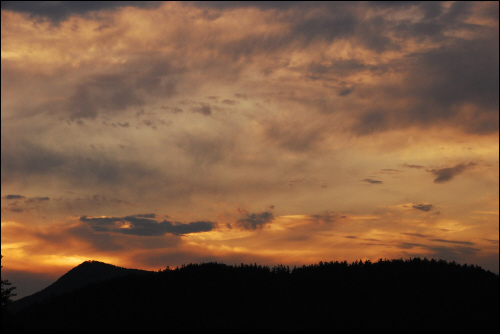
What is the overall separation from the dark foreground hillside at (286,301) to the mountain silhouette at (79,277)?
72.2 ft

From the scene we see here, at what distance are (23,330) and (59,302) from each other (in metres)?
12.1

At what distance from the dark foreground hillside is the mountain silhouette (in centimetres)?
2201

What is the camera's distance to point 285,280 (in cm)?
5428

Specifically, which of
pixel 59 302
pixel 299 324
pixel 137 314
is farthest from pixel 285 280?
pixel 59 302

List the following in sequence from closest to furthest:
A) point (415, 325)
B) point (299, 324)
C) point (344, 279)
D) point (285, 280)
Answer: point (415, 325) → point (299, 324) → point (344, 279) → point (285, 280)

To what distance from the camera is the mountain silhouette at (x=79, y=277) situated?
7531 centimetres

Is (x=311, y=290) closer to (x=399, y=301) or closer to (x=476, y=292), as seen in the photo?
(x=399, y=301)

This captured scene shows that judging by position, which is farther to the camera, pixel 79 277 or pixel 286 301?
pixel 79 277

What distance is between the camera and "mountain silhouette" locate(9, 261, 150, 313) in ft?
247

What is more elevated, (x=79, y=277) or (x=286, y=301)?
(x=79, y=277)

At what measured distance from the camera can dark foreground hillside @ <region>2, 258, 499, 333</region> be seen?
40.8m

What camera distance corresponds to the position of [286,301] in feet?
155

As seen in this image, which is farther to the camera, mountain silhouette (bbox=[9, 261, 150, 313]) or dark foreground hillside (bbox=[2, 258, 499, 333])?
mountain silhouette (bbox=[9, 261, 150, 313])

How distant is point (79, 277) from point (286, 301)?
45292 millimetres
